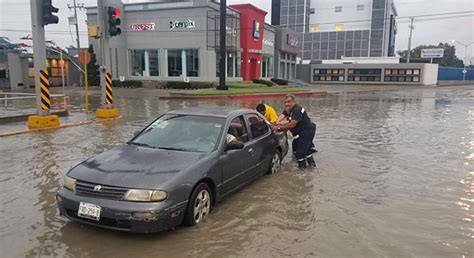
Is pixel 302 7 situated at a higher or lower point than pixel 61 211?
higher

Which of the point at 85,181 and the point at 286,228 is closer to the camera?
the point at 85,181

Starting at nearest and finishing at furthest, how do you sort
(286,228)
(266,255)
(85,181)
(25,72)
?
1. (266,255)
2. (85,181)
3. (286,228)
4. (25,72)

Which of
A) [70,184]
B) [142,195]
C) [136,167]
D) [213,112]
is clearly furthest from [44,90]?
[142,195]

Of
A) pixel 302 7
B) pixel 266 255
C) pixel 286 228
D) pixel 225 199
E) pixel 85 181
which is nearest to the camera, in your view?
pixel 266 255

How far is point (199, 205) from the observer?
4660 millimetres

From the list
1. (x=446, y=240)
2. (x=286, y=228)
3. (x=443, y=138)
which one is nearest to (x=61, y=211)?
(x=286, y=228)

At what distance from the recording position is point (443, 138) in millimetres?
11016

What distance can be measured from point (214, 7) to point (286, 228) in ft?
111

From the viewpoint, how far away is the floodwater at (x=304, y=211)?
4.14 meters

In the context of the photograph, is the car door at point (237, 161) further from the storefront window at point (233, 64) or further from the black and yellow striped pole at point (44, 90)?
the storefront window at point (233, 64)

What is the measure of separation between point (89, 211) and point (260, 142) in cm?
308

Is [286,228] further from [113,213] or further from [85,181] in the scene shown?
[85,181]

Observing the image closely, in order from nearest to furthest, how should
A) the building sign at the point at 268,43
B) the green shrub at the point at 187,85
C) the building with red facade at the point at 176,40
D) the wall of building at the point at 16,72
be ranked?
1. the wall of building at the point at 16,72
2. the green shrub at the point at 187,85
3. the building with red facade at the point at 176,40
4. the building sign at the point at 268,43

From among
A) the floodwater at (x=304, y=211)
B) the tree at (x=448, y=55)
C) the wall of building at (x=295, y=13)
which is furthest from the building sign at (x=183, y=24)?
the tree at (x=448, y=55)
